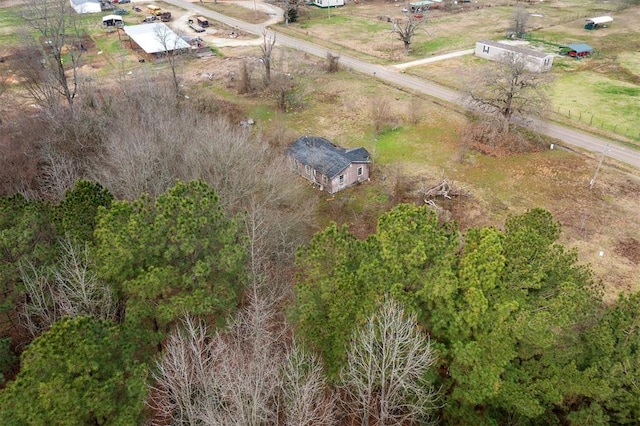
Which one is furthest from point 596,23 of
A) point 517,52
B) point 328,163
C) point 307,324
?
point 307,324

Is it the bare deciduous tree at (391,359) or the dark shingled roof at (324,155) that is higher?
the bare deciduous tree at (391,359)

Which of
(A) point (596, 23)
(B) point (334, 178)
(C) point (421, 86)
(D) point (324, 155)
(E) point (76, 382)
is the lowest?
(B) point (334, 178)

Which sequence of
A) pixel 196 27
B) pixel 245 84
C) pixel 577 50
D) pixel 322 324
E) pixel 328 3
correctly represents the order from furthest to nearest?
1. pixel 328 3
2. pixel 196 27
3. pixel 577 50
4. pixel 245 84
5. pixel 322 324

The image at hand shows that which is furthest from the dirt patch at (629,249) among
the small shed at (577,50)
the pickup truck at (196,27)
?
the pickup truck at (196,27)

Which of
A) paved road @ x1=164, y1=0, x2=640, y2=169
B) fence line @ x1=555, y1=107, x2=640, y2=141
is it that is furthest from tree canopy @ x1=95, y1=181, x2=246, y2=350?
fence line @ x1=555, y1=107, x2=640, y2=141

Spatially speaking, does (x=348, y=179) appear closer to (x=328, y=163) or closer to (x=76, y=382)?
(x=328, y=163)

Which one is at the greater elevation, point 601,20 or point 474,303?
point 601,20

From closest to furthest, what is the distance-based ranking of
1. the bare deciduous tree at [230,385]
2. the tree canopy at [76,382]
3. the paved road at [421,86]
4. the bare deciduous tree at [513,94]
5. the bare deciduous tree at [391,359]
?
the bare deciduous tree at [230,385] → the tree canopy at [76,382] → the bare deciduous tree at [391,359] → the bare deciduous tree at [513,94] → the paved road at [421,86]

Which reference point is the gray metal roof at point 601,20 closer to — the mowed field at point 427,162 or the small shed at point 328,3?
the mowed field at point 427,162
